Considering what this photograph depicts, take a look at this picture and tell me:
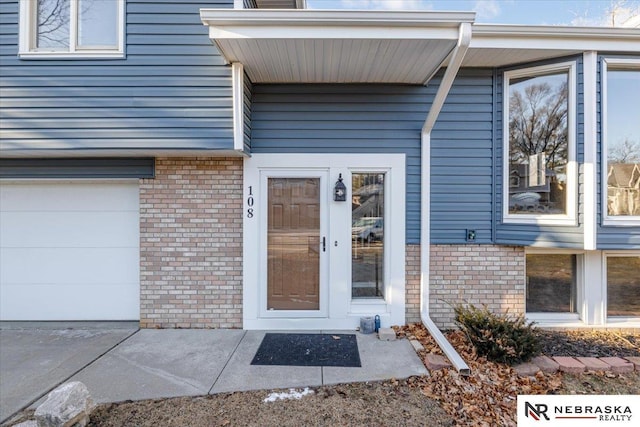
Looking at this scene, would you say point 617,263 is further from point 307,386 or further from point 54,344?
point 54,344

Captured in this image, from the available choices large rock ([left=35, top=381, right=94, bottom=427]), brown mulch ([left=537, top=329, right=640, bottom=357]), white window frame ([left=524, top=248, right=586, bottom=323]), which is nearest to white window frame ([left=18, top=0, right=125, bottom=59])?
large rock ([left=35, top=381, right=94, bottom=427])

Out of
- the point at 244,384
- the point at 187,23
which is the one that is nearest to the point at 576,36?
Result: the point at 187,23

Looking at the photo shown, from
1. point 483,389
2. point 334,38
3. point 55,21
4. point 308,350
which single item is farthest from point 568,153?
point 55,21

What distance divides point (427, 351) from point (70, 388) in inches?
125

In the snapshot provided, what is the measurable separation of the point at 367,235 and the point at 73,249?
12.8 ft

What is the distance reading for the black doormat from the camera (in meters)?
3.35

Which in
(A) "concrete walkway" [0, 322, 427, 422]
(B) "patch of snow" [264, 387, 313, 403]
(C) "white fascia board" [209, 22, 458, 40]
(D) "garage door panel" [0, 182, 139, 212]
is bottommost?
(B) "patch of snow" [264, 387, 313, 403]

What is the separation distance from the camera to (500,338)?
323 centimetres

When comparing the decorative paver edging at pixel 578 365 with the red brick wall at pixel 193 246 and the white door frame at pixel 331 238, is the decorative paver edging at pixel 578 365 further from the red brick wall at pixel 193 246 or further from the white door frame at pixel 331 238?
the red brick wall at pixel 193 246

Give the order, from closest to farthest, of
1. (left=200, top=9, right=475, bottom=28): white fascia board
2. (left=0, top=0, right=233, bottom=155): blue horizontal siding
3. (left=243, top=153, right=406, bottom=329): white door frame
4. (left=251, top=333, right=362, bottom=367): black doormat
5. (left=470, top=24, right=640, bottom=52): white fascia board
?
(left=200, top=9, right=475, bottom=28): white fascia board → (left=251, top=333, right=362, bottom=367): black doormat → (left=470, top=24, right=640, bottom=52): white fascia board → (left=0, top=0, right=233, bottom=155): blue horizontal siding → (left=243, top=153, right=406, bottom=329): white door frame

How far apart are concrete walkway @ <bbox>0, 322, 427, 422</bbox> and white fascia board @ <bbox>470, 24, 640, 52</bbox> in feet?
11.4

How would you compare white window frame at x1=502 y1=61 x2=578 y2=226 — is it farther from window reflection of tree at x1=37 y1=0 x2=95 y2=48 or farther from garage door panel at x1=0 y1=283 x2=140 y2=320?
window reflection of tree at x1=37 y1=0 x2=95 y2=48

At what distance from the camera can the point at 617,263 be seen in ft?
14.0

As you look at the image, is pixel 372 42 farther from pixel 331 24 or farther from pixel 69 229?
pixel 69 229
